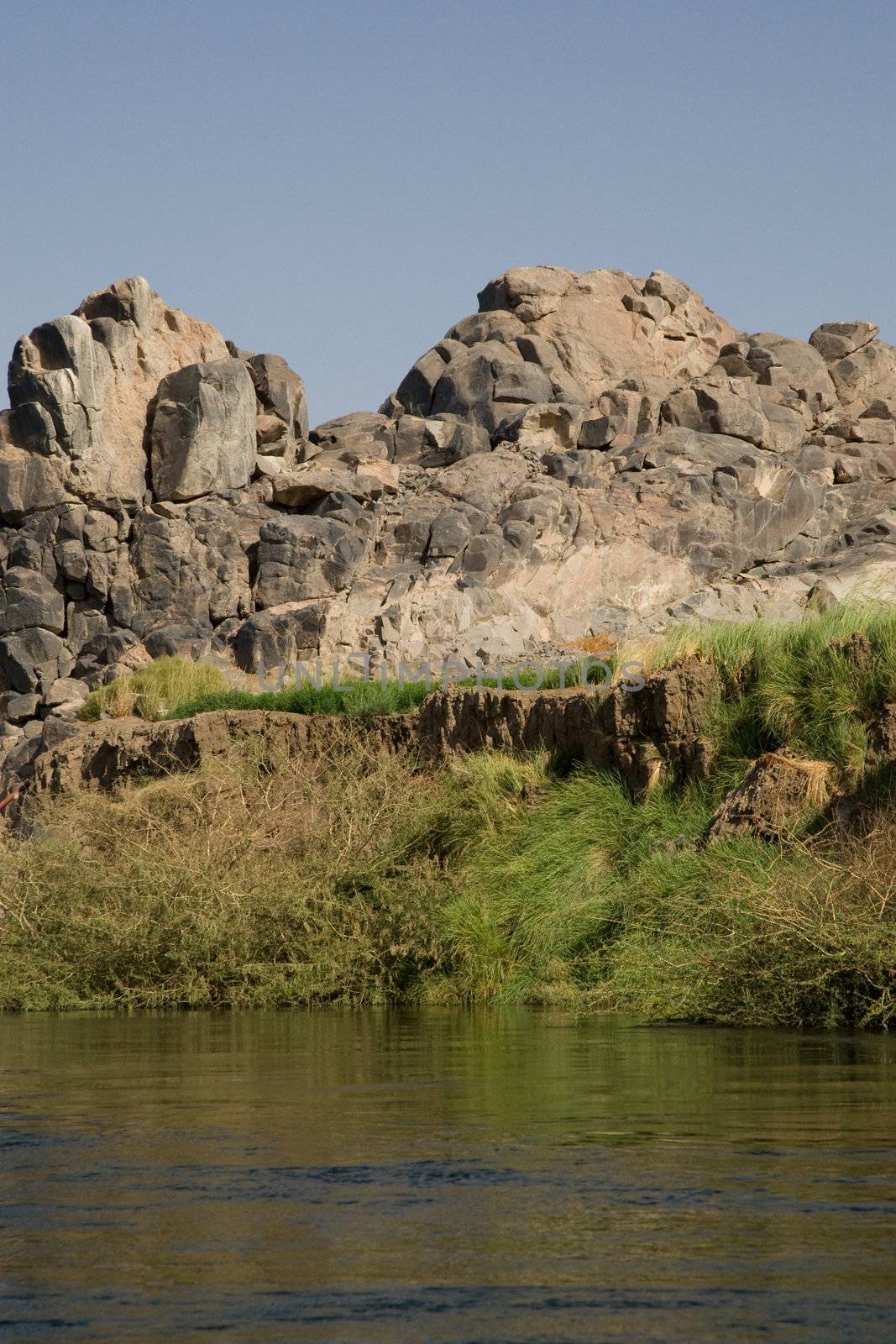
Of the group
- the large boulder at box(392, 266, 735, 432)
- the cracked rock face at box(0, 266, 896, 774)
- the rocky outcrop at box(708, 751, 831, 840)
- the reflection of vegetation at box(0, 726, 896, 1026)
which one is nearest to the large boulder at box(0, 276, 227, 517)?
the cracked rock face at box(0, 266, 896, 774)

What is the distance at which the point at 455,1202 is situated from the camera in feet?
15.2

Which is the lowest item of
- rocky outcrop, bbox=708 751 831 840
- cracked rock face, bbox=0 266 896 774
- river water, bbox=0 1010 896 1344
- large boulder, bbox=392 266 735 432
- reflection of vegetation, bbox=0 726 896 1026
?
river water, bbox=0 1010 896 1344

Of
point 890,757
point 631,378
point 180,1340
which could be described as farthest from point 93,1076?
point 631,378

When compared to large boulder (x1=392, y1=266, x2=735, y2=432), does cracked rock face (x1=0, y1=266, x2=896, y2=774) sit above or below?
below

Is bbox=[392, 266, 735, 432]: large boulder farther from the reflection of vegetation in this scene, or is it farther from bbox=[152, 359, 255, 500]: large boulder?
the reflection of vegetation

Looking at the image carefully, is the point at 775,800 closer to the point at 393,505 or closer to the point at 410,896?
the point at 410,896

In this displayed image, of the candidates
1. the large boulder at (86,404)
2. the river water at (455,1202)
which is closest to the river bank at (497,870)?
the river water at (455,1202)

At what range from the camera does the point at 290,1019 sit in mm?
13078

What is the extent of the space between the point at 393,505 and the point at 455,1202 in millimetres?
46109

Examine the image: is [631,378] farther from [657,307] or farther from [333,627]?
[333,627]

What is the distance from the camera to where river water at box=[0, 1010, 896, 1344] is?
345cm

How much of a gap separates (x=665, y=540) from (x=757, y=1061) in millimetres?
40053

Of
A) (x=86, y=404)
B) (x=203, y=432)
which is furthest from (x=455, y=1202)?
(x=86, y=404)

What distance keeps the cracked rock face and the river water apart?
3215 cm
